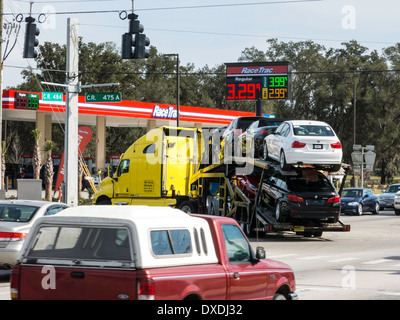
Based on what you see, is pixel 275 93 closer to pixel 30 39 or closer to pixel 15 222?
pixel 30 39

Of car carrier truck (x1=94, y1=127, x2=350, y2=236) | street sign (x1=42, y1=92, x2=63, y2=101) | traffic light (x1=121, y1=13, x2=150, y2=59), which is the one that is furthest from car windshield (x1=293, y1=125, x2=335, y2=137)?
street sign (x1=42, y1=92, x2=63, y2=101)

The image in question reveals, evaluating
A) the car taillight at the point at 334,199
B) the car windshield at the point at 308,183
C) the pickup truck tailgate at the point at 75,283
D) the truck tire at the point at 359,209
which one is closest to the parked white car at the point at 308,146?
the car windshield at the point at 308,183

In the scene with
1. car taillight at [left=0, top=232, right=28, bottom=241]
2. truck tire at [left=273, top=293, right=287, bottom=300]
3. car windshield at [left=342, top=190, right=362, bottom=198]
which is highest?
car taillight at [left=0, top=232, right=28, bottom=241]

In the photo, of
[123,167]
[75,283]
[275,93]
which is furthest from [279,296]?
[275,93]

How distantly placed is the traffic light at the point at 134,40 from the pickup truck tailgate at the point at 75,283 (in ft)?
45.9

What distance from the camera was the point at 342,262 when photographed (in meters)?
17.6

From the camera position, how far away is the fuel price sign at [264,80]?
39.8 meters

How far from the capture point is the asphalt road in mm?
12570

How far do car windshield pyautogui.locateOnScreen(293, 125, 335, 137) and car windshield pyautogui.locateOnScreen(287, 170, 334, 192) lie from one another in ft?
3.97

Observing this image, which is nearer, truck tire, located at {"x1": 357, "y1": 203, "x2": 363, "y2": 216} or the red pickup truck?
the red pickup truck

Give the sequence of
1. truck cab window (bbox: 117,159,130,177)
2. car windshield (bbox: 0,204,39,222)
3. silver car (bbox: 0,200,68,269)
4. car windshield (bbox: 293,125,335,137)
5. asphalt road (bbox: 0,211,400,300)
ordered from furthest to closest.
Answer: truck cab window (bbox: 117,159,130,177), car windshield (bbox: 293,125,335,137), car windshield (bbox: 0,204,39,222), silver car (bbox: 0,200,68,269), asphalt road (bbox: 0,211,400,300)

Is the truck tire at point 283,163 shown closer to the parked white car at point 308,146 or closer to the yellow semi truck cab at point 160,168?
the parked white car at point 308,146

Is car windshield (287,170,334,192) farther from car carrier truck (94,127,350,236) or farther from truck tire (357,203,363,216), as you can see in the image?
truck tire (357,203,363,216)

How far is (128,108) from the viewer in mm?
55438
